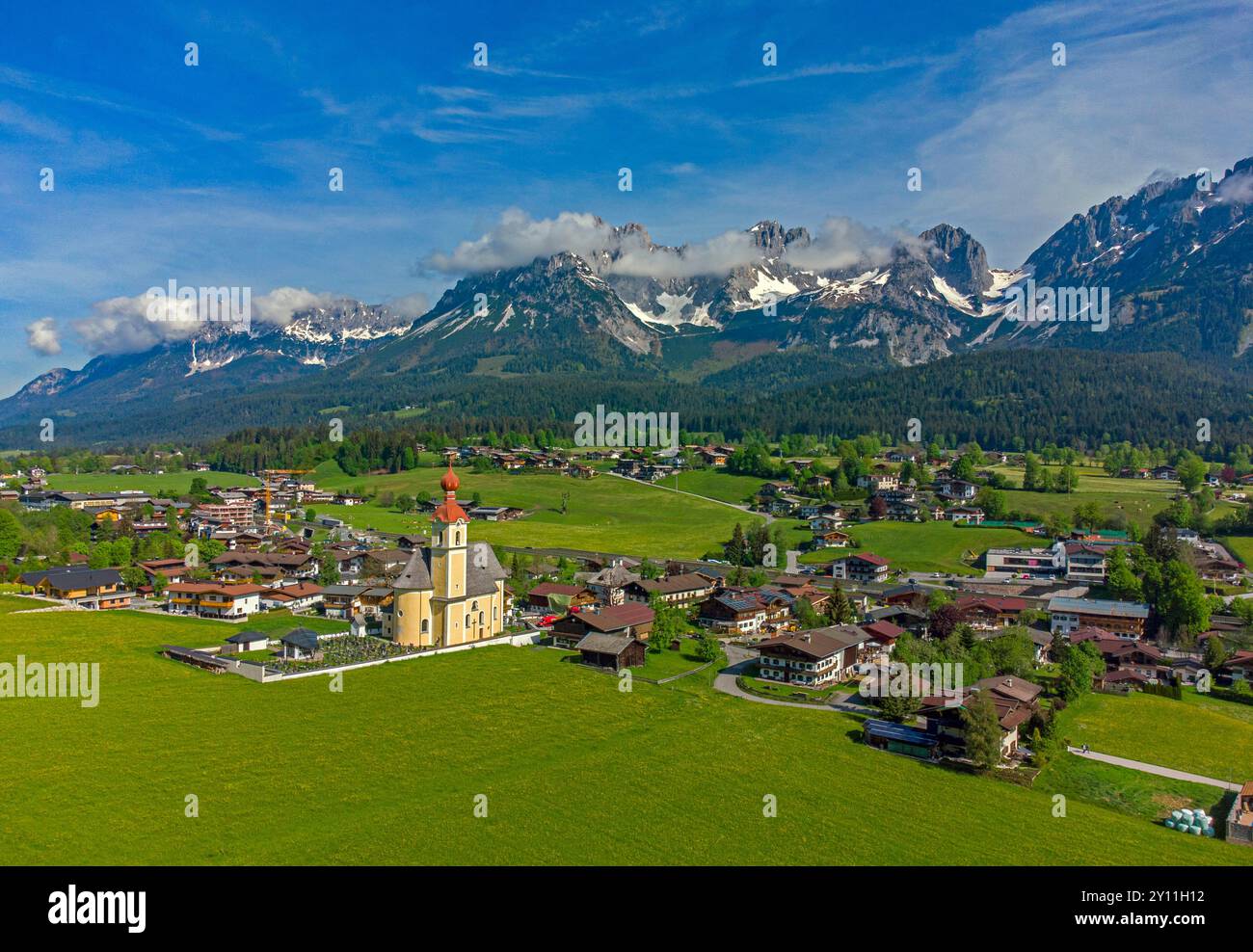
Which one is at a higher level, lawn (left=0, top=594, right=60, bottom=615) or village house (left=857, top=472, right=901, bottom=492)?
village house (left=857, top=472, right=901, bottom=492)

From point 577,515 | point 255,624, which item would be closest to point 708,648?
point 255,624

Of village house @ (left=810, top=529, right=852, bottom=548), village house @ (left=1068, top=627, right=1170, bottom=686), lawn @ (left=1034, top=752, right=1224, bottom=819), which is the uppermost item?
village house @ (left=810, top=529, right=852, bottom=548)

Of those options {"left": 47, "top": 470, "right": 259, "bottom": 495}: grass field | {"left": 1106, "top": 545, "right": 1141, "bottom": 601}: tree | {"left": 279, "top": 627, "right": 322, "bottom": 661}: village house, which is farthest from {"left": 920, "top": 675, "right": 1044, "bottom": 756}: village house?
{"left": 47, "top": 470, "right": 259, "bottom": 495}: grass field

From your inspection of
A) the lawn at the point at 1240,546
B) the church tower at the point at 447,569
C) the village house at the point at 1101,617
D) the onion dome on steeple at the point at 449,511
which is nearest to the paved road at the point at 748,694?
the church tower at the point at 447,569

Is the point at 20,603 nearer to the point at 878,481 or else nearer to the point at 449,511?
the point at 449,511

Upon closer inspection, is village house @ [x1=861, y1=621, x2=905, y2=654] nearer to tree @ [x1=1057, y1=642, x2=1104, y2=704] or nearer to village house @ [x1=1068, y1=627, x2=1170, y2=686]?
tree @ [x1=1057, y1=642, x2=1104, y2=704]
